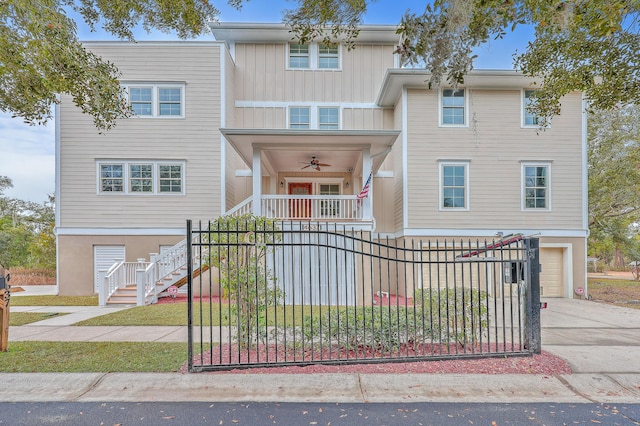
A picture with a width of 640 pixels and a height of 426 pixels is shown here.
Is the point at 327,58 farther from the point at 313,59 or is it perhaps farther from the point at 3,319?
the point at 3,319

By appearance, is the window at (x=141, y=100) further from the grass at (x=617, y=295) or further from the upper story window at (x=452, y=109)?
the grass at (x=617, y=295)

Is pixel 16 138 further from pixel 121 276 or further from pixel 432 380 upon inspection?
pixel 432 380

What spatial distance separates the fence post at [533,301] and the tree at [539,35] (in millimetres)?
2602

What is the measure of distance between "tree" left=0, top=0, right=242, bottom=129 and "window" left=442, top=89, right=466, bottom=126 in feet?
26.9

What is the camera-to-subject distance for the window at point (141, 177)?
11922mm

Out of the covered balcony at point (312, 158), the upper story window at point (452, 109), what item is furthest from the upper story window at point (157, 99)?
the upper story window at point (452, 109)

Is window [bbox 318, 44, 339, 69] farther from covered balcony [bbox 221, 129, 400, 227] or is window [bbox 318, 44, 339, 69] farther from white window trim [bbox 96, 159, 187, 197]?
white window trim [bbox 96, 159, 187, 197]

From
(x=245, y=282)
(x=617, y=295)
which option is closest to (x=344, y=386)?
(x=245, y=282)

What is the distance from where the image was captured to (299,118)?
13500 mm

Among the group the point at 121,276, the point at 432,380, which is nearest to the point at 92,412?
the point at 432,380

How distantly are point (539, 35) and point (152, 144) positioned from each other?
11.6 metres

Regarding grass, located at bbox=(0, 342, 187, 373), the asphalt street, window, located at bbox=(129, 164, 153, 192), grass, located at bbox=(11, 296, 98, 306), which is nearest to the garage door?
the asphalt street

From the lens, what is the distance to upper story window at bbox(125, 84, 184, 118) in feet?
39.4

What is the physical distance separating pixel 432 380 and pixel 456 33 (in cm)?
435
